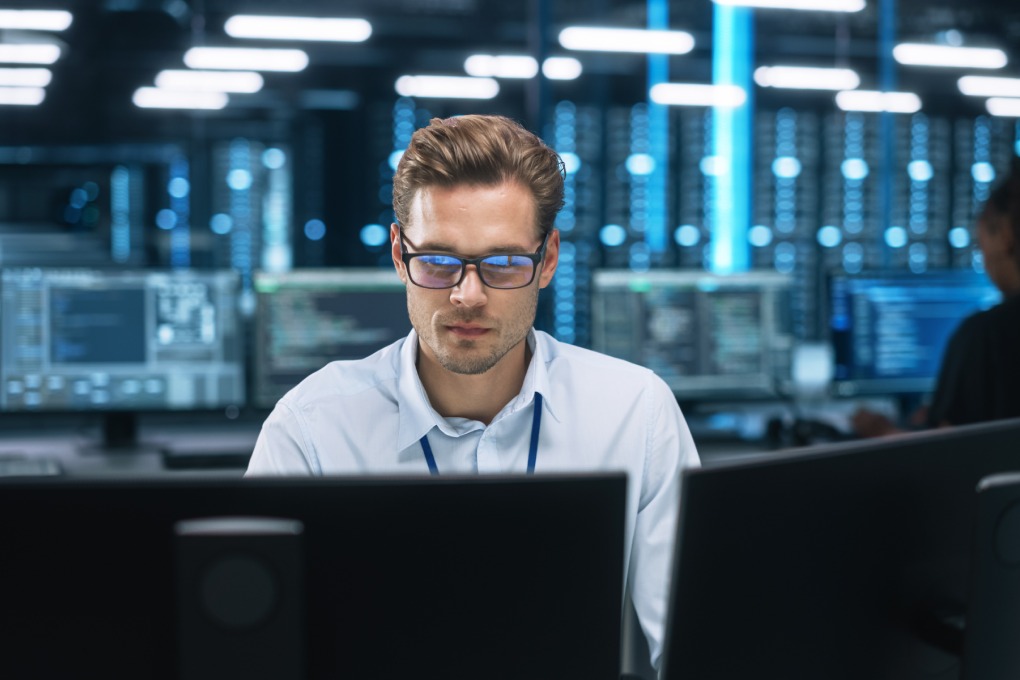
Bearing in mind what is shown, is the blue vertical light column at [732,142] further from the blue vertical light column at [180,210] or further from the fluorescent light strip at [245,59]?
the blue vertical light column at [180,210]

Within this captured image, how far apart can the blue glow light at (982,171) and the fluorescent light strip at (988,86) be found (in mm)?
376

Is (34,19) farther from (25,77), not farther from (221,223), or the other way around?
(221,223)

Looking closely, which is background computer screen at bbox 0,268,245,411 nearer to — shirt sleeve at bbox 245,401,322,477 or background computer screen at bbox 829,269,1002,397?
shirt sleeve at bbox 245,401,322,477

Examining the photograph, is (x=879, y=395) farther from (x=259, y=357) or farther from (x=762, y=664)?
(x=762, y=664)

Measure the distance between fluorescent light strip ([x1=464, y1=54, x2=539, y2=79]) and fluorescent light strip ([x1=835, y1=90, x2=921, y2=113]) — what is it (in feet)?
5.16

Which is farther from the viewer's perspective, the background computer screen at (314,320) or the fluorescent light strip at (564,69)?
the fluorescent light strip at (564,69)

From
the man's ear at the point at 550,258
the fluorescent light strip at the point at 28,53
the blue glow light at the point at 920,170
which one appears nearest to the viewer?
the man's ear at the point at 550,258

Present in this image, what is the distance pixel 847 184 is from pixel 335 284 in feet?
9.88

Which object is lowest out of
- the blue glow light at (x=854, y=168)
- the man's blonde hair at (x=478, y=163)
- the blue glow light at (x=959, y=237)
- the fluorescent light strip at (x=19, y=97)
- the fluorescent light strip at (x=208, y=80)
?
the man's blonde hair at (x=478, y=163)

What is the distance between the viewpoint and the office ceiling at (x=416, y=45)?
13.7 ft

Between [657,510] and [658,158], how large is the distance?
3.55m

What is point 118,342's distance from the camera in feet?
8.13

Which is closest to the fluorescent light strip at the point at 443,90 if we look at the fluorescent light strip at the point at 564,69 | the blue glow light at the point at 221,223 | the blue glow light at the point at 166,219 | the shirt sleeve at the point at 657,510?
the fluorescent light strip at the point at 564,69

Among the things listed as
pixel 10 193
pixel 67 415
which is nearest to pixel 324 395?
pixel 67 415
